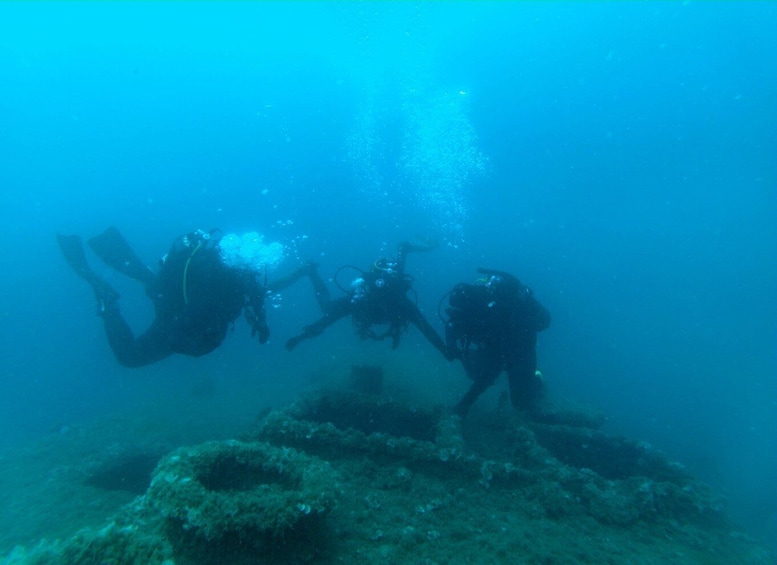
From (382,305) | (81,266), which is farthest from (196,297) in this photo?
(81,266)

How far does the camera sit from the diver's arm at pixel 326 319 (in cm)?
862

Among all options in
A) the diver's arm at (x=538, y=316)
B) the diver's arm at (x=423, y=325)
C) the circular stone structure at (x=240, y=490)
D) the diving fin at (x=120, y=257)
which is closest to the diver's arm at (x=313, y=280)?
the diving fin at (x=120, y=257)

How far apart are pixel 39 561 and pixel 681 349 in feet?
204

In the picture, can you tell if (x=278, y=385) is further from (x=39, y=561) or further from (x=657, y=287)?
(x=657, y=287)

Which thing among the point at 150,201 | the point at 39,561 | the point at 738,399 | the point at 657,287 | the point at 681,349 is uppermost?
the point at 657,287

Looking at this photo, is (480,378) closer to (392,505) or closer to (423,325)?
(423,325)

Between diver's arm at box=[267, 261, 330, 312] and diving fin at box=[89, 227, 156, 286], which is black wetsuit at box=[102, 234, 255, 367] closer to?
diving fin at box=[89, 227, 156, 286]

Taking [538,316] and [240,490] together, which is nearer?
[240,490]

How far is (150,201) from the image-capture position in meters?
131

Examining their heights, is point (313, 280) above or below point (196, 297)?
above

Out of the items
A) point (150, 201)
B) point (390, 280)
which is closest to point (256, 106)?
point (150, 201)

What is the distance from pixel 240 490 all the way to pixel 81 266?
351 inches

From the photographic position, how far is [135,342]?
7.74 m

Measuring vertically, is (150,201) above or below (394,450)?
above
